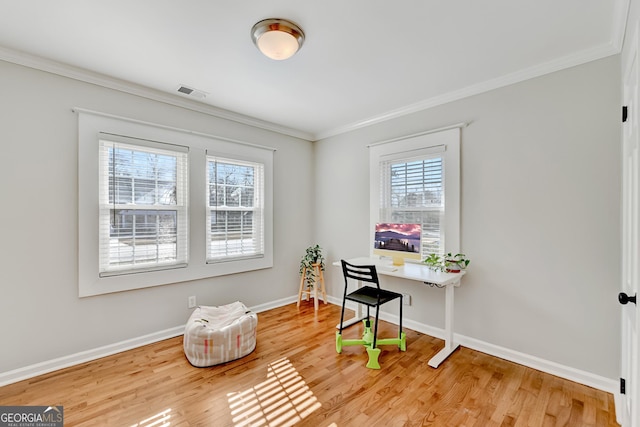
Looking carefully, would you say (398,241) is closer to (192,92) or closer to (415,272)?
(415,272)

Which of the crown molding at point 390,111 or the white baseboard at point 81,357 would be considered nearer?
the crown molding at point 390,111

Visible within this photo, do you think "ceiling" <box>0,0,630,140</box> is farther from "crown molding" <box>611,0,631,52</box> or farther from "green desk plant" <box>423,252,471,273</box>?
"green desk plant" <box>423,252,471,273</box>

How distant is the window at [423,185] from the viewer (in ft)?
9.44

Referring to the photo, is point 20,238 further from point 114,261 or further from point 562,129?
point 562,129

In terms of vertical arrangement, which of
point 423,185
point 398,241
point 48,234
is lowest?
point 398,241

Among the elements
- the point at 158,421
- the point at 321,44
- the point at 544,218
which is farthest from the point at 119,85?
the point at 544,218

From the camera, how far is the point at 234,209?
3.51 metres

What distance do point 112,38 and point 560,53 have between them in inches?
130

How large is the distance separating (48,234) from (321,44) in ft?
8.70

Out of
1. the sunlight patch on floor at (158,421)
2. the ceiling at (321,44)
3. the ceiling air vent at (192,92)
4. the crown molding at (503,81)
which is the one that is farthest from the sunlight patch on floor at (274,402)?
the crown molding at (503,81)

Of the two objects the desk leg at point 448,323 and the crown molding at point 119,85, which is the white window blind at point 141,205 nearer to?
the crown molding at point 119,85

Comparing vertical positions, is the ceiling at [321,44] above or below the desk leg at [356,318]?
above

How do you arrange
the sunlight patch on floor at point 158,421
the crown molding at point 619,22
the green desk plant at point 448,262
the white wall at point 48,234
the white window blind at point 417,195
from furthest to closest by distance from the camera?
the white window blind at point 417,195 < the green desk plant at point 448,262 < the white wall at point 48,234 < the sunlight patch on floor at point 158,421 < the crown molding at point 619,22

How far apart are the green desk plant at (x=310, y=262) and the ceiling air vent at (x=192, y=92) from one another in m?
2.41
